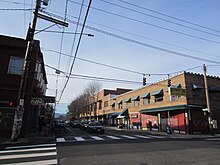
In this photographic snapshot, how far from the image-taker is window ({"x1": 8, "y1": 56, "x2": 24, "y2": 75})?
1988cm

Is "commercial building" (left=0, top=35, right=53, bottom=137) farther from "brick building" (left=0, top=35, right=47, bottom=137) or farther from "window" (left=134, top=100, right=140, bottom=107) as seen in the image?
"window" (left=134, top=100, right=140, bottom=107)

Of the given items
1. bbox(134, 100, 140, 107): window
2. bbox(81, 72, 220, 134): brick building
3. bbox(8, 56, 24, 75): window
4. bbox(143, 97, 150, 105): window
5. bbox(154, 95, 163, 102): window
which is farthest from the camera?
bbox(134, 100, 140, 107): window

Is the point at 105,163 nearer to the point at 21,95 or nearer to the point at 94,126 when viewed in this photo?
the point at 21,95

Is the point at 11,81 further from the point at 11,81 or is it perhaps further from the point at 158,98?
the point at 158,98

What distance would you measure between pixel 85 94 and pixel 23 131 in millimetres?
54242

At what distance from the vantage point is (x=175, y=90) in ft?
85.6

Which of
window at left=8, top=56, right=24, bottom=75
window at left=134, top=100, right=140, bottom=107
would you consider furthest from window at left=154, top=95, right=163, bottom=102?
window at left=8, top=56, right=24, bottom=75

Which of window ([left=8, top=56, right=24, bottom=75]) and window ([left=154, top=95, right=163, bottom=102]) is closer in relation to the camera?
window ([left=8, top=56, right=24, bottom=75])

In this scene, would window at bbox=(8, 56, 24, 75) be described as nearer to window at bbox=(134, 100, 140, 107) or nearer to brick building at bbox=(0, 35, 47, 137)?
brick building at bbox=(0, 35, 47, 137)

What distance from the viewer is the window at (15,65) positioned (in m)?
19.9

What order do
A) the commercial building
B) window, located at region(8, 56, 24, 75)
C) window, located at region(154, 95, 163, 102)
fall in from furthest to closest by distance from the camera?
window, located at region(154, 95, 163, 102) < window, located at region(8, 56, 24, 75) < the commercial building

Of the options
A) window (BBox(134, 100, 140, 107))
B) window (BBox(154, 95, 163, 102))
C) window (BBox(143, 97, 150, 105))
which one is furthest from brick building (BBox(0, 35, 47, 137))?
window (BBox(134, 100, 140, 107))

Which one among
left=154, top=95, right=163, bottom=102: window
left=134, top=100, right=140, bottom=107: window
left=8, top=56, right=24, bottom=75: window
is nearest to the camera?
left=8, top=56, right=24, bottom=75: window

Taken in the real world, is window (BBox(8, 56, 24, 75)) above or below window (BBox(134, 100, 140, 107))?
above
